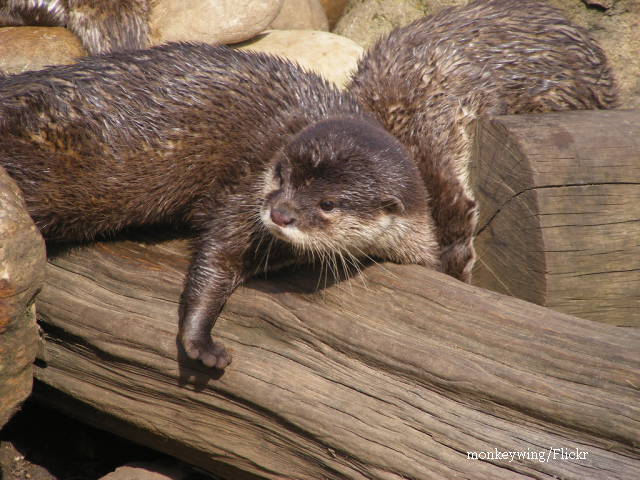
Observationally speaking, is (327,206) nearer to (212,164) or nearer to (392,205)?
(392,205)

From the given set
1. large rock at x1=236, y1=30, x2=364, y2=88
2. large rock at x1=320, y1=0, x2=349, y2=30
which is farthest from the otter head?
large rock at x1=320, y1=0, x2=349, y2=30

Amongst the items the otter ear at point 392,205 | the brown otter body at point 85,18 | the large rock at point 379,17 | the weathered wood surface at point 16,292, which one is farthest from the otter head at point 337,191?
the large rock at point 379,17

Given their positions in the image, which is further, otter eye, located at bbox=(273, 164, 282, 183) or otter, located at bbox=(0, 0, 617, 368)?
otter eye, located at bbox=(273, 164, 282, 183)

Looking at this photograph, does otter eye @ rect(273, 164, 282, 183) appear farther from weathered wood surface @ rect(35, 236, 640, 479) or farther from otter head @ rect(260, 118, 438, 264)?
weathered wood surface @ rect(35, 236, 640, 479)

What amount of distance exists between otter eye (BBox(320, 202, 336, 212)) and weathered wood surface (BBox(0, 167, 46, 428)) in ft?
3.44

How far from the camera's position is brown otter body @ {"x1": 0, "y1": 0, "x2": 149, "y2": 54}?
353 centimetres

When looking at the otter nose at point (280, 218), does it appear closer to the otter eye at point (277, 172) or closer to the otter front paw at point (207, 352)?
the otter eye at point (277, 172)

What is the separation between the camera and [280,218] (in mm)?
2170

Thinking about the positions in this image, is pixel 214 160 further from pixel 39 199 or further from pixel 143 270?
pixel 39 199

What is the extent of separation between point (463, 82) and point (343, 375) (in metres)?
1.83

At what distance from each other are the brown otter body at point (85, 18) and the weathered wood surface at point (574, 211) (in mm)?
2466

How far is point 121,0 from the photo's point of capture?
3.64 metres

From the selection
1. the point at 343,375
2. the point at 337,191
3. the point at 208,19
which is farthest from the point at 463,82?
the point at 343,375

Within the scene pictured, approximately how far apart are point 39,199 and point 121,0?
1865mm
